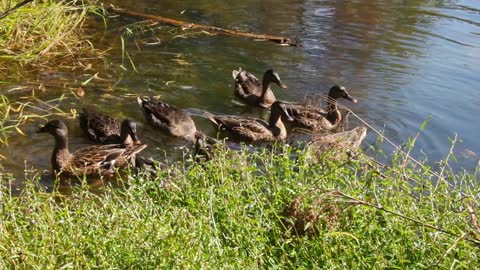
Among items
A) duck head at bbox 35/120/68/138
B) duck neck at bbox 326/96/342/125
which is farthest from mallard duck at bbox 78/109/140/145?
duck neck at bbox 326/96/342/125

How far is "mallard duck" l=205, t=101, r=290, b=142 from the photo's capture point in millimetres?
8258

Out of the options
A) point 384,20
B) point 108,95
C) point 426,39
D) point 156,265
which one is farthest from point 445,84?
point 156,265

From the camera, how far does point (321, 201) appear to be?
4555mm

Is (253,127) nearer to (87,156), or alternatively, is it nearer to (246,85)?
(246,85)

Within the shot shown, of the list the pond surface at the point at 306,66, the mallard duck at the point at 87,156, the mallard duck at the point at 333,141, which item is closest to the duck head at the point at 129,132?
the mallard duck at the point at 87,156

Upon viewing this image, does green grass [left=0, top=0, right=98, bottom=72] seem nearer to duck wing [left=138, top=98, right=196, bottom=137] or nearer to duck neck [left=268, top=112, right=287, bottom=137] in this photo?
duck wing [left=138, top=98, right=196, bottom=137]

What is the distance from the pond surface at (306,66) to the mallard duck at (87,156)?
0.24 meters

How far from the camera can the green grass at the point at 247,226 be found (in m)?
4.09

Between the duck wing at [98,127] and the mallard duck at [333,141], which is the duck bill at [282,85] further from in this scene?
the duck wing at [98,127]

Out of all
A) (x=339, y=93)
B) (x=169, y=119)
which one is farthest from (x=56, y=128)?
(x=339, y=93)

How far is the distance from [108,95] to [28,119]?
4.14 feet

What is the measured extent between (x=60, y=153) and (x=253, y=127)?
2322 mm

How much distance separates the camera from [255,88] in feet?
31.0

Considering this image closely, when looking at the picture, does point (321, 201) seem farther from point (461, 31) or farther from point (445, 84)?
point (461, 31)
